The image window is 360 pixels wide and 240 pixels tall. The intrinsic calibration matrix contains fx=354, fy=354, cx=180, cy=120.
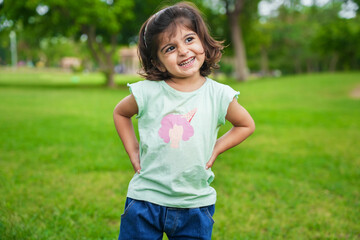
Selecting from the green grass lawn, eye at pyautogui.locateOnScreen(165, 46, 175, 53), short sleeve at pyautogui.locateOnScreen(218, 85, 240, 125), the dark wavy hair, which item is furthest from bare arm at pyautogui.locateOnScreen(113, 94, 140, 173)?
the green grass lawn

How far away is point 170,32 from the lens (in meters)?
1.70

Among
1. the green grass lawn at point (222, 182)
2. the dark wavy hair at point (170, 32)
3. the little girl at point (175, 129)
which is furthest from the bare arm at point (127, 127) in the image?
the green grass lawn at point (222, 182)

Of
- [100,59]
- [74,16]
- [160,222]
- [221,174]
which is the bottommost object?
[221,174]

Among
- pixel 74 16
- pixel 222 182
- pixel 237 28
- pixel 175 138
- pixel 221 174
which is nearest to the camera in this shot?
pixel 175 138

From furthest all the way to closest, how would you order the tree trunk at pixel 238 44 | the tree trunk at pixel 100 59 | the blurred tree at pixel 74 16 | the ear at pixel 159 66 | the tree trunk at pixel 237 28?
1. the tree trunk at pixel 238 44
2. the tree trunk at pixel 237 28
3. the tree trunk at pixel 100 59
4. the blurred tree at pixel 74 16
5. the ear at pixel 159 66

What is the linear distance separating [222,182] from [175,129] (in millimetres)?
2695

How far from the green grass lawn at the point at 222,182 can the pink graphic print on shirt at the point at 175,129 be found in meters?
1.57

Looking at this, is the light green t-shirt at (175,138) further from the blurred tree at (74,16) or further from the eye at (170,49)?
the blurred tree at (74,16)

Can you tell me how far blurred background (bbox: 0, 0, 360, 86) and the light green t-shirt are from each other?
2.00ft

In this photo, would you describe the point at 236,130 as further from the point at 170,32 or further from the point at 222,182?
the point at 222,182

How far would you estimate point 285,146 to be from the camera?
20.5ft

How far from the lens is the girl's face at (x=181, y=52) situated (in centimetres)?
170

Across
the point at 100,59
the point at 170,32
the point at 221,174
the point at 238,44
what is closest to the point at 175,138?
the point at 170,32

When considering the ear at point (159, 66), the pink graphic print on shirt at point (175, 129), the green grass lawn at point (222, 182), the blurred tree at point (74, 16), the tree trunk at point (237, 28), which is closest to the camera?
the pink graphic print on shirt at point (175, 129)
